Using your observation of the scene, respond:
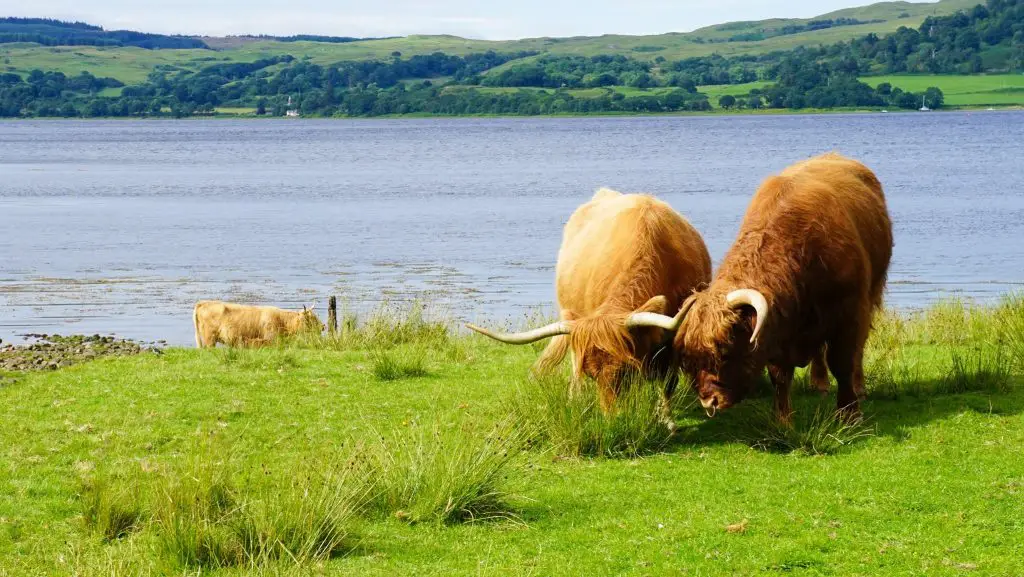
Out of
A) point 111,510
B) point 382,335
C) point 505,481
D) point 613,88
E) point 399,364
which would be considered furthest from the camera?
point 613,88

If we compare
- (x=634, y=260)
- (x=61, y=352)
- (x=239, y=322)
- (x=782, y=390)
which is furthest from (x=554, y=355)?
(x=239, y=322)

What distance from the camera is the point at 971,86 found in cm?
15750

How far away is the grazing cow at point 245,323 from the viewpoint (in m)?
17.1

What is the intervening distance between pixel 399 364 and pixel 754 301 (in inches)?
208

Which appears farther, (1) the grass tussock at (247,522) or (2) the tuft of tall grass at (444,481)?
(2) the tuft of tall grass at (444,481)

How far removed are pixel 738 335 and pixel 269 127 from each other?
170 metres

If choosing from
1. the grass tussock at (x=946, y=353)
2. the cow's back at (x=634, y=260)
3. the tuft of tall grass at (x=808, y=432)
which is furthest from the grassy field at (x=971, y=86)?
the tuft of tall grass at (x=808, y=432)

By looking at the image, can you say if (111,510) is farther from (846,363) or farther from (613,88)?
(613,88)

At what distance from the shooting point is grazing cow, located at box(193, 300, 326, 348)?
1711cm

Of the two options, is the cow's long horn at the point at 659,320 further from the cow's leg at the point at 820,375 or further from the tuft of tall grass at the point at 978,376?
the tuft of tall grass at the point at 978,376

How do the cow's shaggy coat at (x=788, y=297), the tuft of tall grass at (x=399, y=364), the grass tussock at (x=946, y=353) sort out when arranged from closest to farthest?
the cow's shaggy coat at (x=788, y=297) < the grass tussock at (x=946, y=353) < the tuft of tall grass at (x=399, y=364)

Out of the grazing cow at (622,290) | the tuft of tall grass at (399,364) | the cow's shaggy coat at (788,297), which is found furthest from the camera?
the tuft of tall grass at (399,364)

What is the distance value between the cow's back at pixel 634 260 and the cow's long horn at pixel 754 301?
2.90ft

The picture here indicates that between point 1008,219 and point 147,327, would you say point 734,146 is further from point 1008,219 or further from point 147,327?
point 147,327
